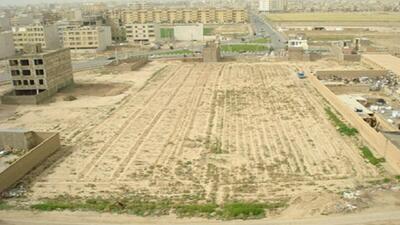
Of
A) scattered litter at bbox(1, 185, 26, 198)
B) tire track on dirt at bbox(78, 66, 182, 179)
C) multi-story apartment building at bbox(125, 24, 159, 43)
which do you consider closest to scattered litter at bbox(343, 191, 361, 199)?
tire track on dirt at bbox(78, 66, 182, 179)

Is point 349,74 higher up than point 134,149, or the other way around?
point 349,74

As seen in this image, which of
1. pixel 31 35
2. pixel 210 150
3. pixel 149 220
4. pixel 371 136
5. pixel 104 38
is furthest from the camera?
pixel 104 38

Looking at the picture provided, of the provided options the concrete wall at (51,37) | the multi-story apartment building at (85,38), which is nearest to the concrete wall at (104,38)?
the multi-story apartment building at (85,38)

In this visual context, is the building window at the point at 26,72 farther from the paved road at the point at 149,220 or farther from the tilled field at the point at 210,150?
the paved road at the point at 149,220

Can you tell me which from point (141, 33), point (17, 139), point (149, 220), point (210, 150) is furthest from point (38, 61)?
point (141, 33)

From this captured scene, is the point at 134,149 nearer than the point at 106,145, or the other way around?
the point at 134,149

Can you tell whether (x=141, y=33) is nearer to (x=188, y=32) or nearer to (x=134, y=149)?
(x=188, y=32)
